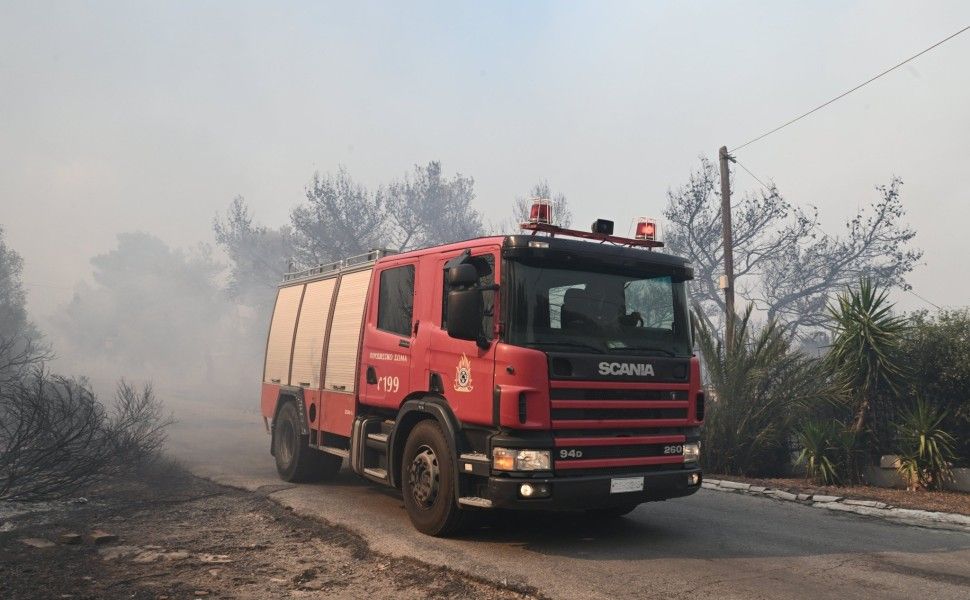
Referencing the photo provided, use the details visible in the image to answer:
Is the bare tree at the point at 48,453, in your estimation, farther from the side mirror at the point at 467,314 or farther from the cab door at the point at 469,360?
the side mirror at the point at 467,314

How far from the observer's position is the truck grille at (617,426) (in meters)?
5.60

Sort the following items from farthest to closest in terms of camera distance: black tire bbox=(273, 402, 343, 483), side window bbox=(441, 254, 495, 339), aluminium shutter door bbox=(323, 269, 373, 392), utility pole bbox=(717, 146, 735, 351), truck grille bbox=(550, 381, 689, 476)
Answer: utility pole bbox=(717, 146, 735, 351), black tire bbox=(273, 402, 343, 483), aluminium shutter door bbox=(323, 269, 373, 392), side window bbox=(441, 254, 495, 339), truck grille bbox=(550, 381, 689, 476)

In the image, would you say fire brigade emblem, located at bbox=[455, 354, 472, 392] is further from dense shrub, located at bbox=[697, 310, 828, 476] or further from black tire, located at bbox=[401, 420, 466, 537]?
dense shrub, located at bbox=[697, 310, 828, 476]

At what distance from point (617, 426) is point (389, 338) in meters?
2.62

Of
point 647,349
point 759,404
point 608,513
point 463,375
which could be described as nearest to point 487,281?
point 463,375

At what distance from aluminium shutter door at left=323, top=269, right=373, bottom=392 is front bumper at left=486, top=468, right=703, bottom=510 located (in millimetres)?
2912

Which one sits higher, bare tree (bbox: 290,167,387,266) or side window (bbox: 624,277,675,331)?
bare tree (bbox: 290,167,387,266)

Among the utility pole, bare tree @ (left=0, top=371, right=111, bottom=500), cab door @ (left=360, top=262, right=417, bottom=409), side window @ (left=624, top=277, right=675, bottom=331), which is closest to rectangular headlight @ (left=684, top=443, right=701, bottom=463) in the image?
side window @ (left=624, top=277, right=675, bottom=331)

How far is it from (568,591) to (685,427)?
2168 millimetres

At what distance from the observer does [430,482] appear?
6199 mm

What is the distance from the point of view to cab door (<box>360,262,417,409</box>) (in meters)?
6.94

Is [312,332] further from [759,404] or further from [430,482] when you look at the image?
[759,404]

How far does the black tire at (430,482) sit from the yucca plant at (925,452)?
23.0 ft

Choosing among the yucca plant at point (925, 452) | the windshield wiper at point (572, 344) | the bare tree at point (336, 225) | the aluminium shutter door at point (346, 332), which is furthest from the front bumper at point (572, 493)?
the bare tree at point (336, 225)
